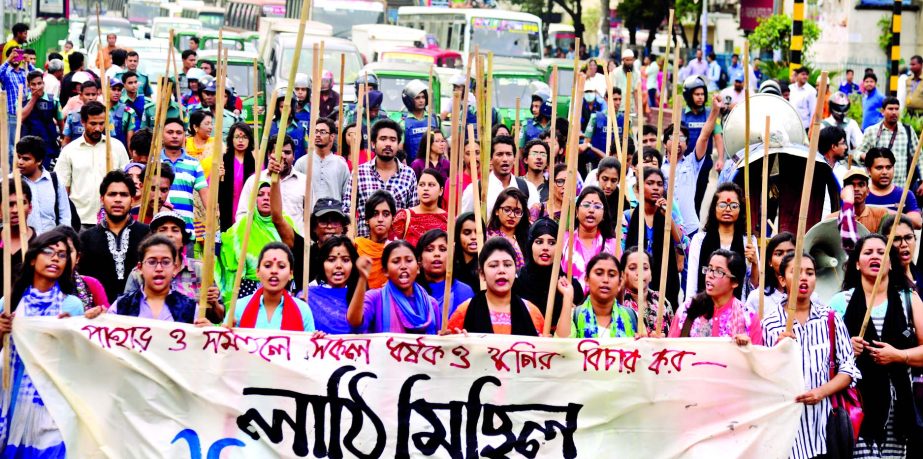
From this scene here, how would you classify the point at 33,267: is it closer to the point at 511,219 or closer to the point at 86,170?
the point at 511,219

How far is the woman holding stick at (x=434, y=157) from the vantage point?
10.2m

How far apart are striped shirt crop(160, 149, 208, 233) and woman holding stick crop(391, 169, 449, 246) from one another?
123cm

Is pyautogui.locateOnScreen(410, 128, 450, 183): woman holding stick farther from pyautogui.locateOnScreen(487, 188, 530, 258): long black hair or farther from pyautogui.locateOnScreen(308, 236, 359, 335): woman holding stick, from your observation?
→ pyautogui.locateOnScreen(308, 236, 359, 335): woman holding stick

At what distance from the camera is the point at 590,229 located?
7539 mm

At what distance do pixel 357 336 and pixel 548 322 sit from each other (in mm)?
710

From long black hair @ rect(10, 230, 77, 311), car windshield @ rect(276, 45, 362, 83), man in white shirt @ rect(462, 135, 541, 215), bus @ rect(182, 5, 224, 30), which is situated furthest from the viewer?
bus @ rect(182, 5, 224, 30)

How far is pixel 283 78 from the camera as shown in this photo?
758 inches

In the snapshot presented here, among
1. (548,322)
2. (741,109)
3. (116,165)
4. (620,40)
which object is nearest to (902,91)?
(741,109)

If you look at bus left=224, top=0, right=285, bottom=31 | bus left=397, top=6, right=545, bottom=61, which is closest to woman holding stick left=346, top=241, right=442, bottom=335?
bus left=397, top=6, right=545, bottom=61

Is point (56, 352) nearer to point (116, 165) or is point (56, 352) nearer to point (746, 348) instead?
point (746, 348)

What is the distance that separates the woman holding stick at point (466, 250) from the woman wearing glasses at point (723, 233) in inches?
43.4

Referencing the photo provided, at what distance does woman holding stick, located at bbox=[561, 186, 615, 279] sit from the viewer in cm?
746

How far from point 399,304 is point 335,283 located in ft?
1.65

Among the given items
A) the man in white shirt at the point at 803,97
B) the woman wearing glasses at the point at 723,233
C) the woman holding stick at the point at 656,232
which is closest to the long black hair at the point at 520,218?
the woman holding stick at the point at 656,232
